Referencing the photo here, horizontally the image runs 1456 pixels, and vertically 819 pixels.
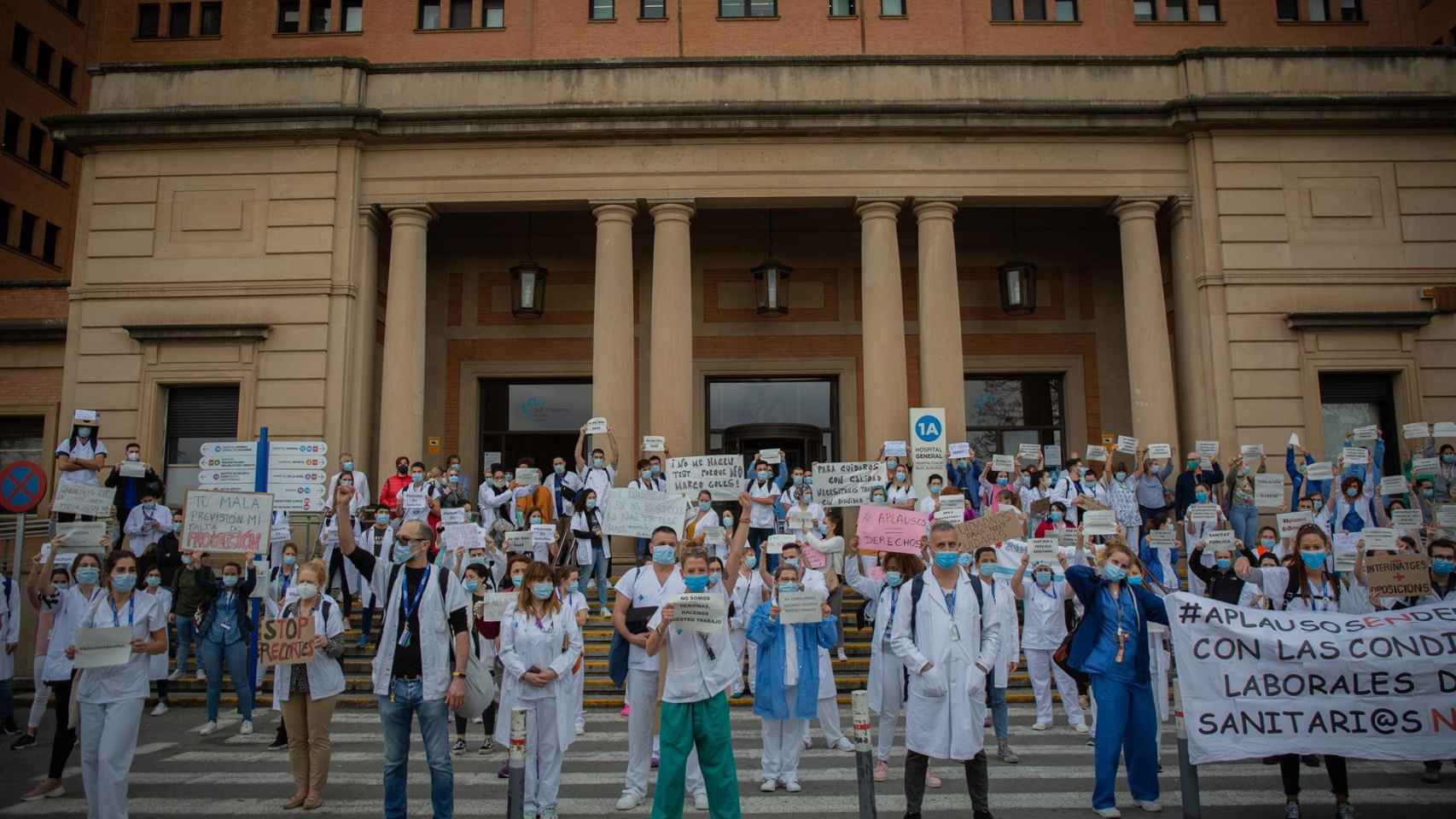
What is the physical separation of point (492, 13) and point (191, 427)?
11.7 m

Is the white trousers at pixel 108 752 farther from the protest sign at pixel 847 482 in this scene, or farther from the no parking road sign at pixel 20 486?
the protest sign at pixel 847 482

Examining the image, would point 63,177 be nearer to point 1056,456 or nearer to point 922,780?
point 1056,456

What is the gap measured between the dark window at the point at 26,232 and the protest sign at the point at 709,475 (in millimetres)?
31891

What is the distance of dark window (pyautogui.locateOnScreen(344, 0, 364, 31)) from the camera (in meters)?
24.0

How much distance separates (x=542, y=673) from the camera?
25.6 feet

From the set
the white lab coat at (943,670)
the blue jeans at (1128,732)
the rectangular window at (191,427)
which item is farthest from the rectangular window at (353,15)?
the blue jeans at (1128,732)

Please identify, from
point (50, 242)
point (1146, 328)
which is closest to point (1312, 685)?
point (1146, 328)

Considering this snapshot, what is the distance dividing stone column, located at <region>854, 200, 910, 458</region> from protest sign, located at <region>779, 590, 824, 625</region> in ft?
33.0

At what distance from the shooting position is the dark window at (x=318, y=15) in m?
24.2

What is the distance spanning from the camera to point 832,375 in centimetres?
2372

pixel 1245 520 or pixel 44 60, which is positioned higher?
pixel 44 60

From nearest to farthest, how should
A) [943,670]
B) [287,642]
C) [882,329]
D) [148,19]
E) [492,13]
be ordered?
[943,670]
[287,642]
[882,329]
[492,13]
[148,19]

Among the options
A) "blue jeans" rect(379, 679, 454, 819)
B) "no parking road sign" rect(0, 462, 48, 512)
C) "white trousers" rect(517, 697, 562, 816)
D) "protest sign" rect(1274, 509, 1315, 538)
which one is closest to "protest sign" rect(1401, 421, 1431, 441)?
"protest sign" rect(1274, 509, 1315, 538)

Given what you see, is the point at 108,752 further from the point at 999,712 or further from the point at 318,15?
the point at 318,15
